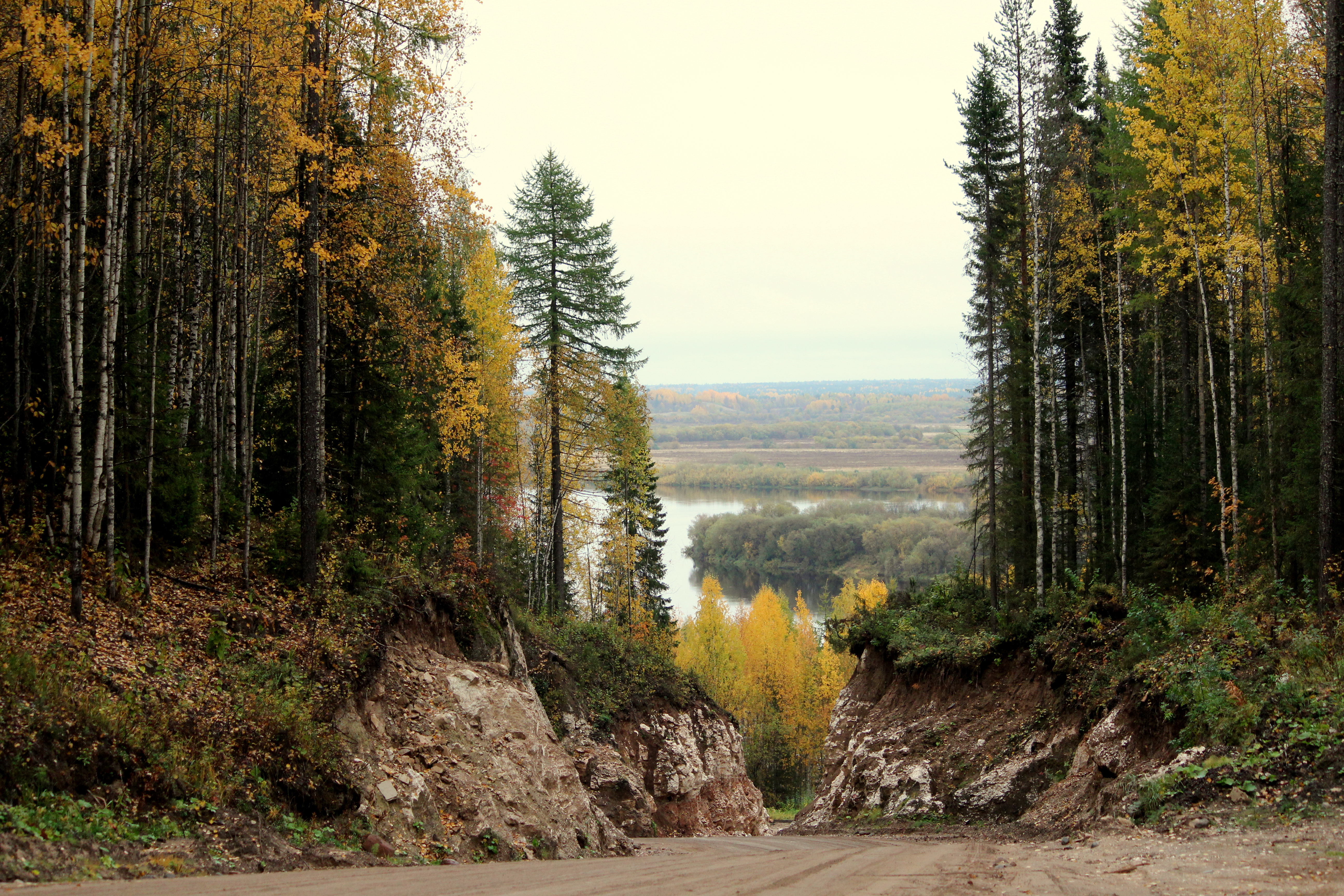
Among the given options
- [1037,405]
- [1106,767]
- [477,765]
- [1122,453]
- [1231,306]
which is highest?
[1231,306]

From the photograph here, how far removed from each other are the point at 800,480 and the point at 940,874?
15626cm

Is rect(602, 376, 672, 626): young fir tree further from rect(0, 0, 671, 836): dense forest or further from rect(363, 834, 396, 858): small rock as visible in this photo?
rect(363, 834, 396, 858): small rock

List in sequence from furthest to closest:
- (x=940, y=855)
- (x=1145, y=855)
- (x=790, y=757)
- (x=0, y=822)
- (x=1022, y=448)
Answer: (x=790, y=757), (x=1022, y=448), (x=940, y=855), (x=1145, y=855), (x=0, y=822)

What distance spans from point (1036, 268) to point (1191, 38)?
4.86m

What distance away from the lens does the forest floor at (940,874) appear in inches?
204

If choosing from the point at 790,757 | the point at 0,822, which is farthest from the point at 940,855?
the point at 790,757

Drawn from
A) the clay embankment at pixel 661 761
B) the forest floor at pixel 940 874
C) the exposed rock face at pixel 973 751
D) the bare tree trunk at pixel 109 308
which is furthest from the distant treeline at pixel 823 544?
the bare tree trunk at pixel 109 308

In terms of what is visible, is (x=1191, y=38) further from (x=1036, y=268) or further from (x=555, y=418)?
(x=555, y=418)

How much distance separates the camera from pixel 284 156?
36.2 ft

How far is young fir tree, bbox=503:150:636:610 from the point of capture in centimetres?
2236

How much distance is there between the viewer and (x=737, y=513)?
115m

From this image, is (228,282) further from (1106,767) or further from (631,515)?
(631,515)

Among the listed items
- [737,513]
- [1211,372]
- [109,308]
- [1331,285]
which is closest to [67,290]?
[109,308]

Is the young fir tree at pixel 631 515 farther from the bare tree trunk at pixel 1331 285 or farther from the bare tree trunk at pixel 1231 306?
the bare tree trunk at pixel 1331 285
